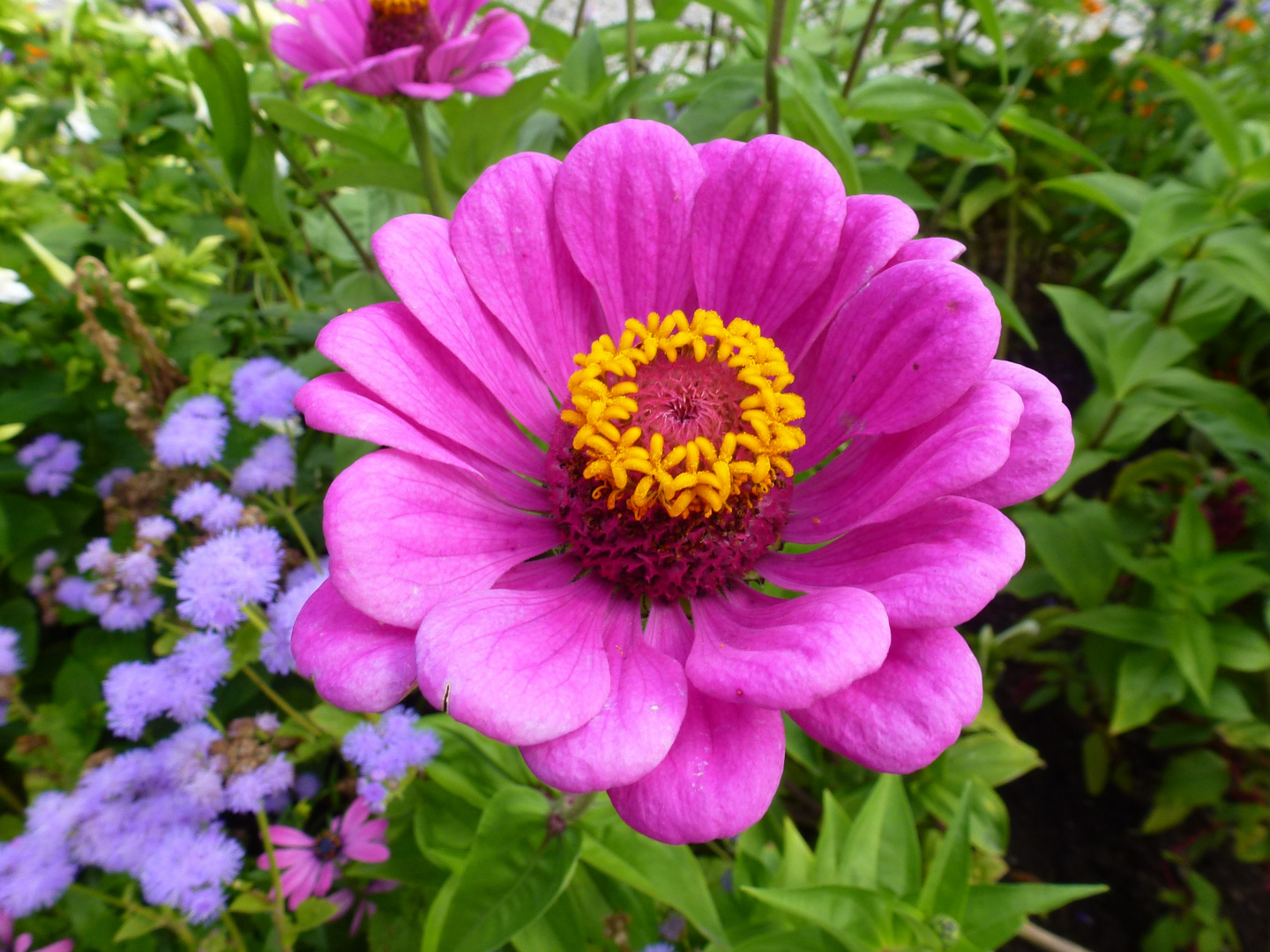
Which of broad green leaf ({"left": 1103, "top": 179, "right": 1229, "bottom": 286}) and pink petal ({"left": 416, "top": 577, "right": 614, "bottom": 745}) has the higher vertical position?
broad green leaf ({"left": 1103, "top": 179, "right": 1229, "bottom": 286})

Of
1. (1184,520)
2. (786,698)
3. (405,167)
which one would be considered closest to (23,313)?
(405,167)

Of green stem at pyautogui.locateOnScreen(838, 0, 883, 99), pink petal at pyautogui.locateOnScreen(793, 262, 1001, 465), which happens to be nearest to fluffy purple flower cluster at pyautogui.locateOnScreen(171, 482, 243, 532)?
pink petal at pyautogui.locateOnScreen(793, 262, 1001, 465)

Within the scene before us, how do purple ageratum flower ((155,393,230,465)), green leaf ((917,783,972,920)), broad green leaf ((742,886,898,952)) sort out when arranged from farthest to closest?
1. purple ageratum flower ((155,393,230,465))
2. green leaf ((917,783,972,920))
3. broad green leaf ((742,886,898,952))

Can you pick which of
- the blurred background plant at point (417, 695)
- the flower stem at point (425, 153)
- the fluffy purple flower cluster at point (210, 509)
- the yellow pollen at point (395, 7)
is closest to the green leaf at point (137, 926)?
the blurred background plant at point (417, 695)

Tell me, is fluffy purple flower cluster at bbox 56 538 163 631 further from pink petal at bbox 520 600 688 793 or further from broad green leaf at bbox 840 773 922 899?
broad green leaf at bbox 840 773 922 899

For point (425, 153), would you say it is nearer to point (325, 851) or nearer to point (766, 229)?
point (766, 229)

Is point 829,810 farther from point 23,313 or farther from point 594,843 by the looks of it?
point 23,313
